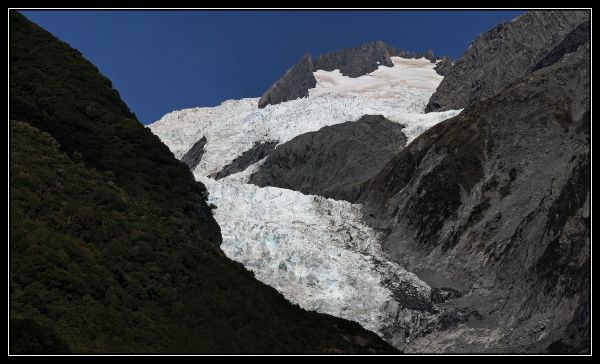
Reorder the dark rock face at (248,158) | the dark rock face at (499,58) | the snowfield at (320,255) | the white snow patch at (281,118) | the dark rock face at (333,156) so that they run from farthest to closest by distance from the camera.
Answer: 1. the white snow patch at (281,118)
2. the dark rock face at (499,58)
3. the dark rock face at (248,158)
4. the dark rock face at (333,156)
5. the snowfield at (320,255)

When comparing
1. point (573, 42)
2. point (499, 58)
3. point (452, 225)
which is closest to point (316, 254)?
point (452, 225)

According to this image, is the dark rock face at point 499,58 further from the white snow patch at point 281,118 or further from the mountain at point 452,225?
the mountain at point 452,225

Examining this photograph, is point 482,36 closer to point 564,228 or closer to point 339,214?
point 339,214

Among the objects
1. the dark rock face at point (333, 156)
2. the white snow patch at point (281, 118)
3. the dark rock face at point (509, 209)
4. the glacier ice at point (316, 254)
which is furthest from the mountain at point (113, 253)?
the white snow patch at point (281, 118)

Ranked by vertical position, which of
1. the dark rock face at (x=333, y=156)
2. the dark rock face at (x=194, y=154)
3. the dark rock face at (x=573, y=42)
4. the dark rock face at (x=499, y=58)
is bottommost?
the dark rock face at (x=333, y=156)

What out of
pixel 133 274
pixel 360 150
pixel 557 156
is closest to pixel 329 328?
pixel 133 274
